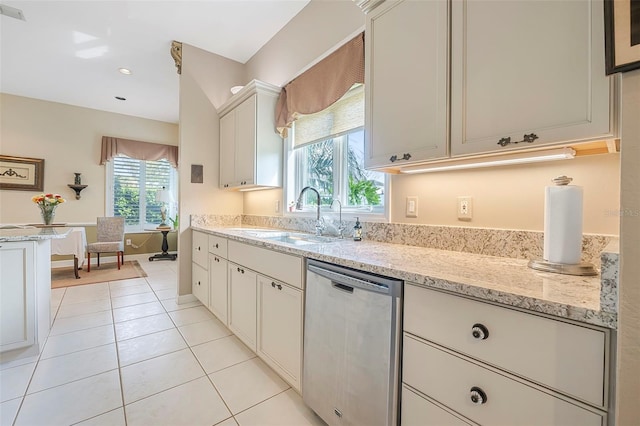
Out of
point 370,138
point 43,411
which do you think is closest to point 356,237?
point 370,138

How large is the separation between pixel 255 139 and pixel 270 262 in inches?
58.5

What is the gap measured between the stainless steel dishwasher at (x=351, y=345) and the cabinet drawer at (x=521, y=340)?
13cm

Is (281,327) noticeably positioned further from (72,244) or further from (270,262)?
(72,244)

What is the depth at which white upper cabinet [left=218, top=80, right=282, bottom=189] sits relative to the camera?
270 centimetres

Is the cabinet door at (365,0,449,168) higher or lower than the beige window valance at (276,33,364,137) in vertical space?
lower

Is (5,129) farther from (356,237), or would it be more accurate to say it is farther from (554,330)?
(554,330)

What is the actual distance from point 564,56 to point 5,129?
22.6ft

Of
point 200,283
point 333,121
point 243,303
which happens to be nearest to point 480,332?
point 243,303

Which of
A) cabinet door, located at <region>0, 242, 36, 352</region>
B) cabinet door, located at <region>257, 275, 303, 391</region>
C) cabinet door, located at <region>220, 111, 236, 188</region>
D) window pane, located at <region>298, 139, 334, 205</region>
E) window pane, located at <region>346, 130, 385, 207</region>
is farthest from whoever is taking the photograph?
cabinet door, located at <region>220, 111, 236, 188</region>

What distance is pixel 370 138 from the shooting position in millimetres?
1522

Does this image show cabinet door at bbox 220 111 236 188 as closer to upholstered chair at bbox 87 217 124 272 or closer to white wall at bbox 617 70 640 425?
upholstered chair at bbox 87 217 124 272

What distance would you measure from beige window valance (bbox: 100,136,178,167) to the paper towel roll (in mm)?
6347

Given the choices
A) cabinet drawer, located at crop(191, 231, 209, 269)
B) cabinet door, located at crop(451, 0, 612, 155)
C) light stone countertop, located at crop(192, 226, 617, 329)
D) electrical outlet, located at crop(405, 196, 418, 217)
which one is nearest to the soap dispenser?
electrical outlet, located at crop(405, 196, 418, 217)

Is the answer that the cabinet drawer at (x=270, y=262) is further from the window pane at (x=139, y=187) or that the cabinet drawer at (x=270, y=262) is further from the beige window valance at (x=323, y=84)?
the window pane at (x=139, y=187)
